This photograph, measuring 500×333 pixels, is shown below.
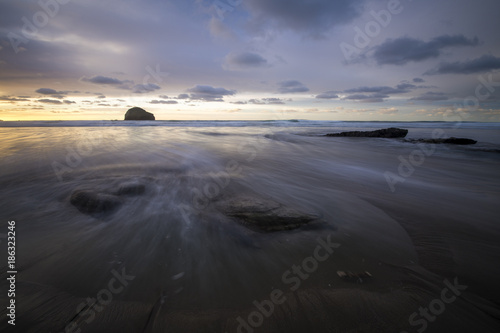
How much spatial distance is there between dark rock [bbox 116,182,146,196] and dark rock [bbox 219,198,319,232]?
166 centimetres

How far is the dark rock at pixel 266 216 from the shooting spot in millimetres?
2564

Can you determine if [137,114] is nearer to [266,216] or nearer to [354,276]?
[266,216]

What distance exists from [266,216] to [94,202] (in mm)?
2558

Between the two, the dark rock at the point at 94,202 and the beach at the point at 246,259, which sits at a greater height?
the dark rock at the point at 94,202

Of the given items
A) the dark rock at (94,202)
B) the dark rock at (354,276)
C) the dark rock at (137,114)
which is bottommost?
the dark rock at (354,276)

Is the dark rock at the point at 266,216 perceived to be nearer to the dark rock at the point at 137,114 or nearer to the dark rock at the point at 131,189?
the dark rock at the point at 131,189

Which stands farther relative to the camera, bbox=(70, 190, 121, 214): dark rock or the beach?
bbox=(70, 190, 121, 214): dark rock

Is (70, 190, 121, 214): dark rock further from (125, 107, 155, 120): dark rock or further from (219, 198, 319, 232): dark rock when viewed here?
(125, 107, 155, 120): dark rock

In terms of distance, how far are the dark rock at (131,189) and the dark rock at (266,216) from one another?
166 cm

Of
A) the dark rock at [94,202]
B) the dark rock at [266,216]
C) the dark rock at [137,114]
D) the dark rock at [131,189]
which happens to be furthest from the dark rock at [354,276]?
the dark rock at [137,114]

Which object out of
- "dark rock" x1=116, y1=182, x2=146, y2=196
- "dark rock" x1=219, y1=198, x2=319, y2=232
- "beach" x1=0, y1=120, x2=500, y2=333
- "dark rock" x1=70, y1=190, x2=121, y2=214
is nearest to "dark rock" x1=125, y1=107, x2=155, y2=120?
"beach" x1=0, y1=120, x2=500, y2=333

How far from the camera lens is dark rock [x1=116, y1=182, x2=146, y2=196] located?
3.50 meters

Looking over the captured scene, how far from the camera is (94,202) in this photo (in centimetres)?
303

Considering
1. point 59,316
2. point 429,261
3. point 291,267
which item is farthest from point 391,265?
point 59,316
